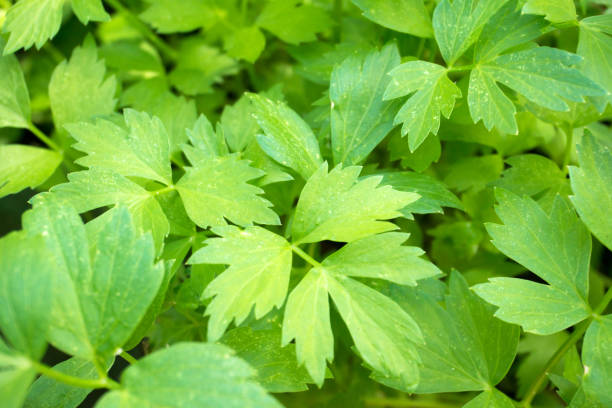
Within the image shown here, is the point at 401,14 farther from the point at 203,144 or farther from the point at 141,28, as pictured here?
the point at 141,28

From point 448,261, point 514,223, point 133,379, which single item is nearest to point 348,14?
point 448,261

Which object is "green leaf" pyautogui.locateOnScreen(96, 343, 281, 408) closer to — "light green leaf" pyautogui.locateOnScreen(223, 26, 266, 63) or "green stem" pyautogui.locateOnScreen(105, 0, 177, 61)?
"light green leaf" pyautogui.locateOnScreen(223, 26, 266, 63)

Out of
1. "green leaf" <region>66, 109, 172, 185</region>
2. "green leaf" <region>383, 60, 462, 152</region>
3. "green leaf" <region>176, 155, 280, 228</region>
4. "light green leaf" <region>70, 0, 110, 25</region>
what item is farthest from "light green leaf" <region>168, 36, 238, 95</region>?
"green leaf" <region>383, 60, 462, 152</region>

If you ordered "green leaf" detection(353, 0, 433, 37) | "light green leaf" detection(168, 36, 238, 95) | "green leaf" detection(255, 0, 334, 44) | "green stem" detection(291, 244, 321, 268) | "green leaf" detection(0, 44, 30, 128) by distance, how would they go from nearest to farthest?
"green stem" detection(291, 244, 321, 268) < "green leaf" detection(353, 0, 433, 37) < "green leaf" detection(0, 44, 30, 128) < "green leaf" detection(255, 0, 334, 44) < "light green leaf" detection(168, 36, 238, 95)

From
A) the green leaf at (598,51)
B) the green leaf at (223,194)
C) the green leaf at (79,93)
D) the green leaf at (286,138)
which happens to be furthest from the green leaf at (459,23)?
the green leaf at (79,93)

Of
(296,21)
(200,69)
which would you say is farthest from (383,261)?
(200,69)

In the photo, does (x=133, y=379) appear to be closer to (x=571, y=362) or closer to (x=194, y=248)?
(x=194, y=248)

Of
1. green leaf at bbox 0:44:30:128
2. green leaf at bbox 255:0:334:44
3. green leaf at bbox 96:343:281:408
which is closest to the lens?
green leaf at bbox 96:343:281:408
